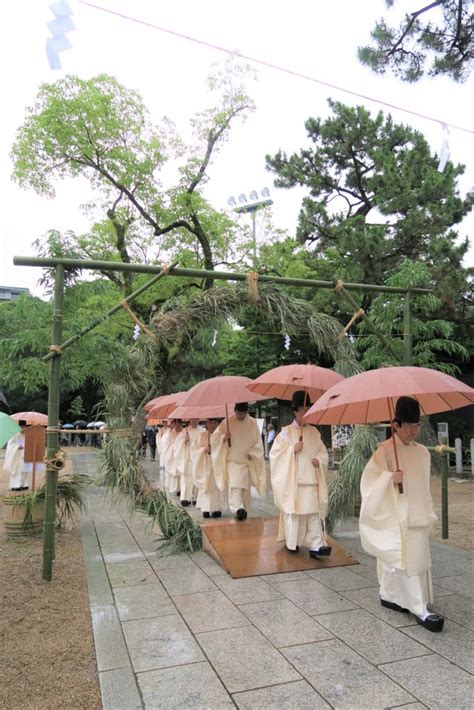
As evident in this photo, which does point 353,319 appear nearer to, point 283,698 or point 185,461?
point 283,698

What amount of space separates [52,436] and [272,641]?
10.1 ft

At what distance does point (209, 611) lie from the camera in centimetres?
457

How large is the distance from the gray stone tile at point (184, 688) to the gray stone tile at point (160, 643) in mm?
118

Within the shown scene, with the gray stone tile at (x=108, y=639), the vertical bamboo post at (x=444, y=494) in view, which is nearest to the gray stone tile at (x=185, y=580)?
the gray stone tile at (x=108, y=639)

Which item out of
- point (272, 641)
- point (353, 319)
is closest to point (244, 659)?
point (272, 641)

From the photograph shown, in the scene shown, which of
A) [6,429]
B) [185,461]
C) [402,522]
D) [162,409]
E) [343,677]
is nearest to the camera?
[343,677]

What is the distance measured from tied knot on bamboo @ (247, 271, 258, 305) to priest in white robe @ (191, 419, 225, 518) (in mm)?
2887

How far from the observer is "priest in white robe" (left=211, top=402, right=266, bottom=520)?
26.2 ft

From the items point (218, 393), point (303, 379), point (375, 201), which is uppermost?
point (375, 201)

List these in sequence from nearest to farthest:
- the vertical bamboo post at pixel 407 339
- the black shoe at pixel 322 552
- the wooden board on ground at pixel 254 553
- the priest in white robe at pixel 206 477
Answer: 1. the wooden board on ground at pixel 254 553
2. the black shoe at pixel 322 552
3. the vertical bamboo post at pixel 407 339
4. the priest in white robe at pixel 206 477

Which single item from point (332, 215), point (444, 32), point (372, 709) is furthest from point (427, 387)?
point (332, 215)

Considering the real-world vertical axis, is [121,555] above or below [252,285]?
below

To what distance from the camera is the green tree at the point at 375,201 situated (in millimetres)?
13898

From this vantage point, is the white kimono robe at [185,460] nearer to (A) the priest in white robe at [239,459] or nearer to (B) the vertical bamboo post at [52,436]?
(A) the priest in white robe at [239,459]
